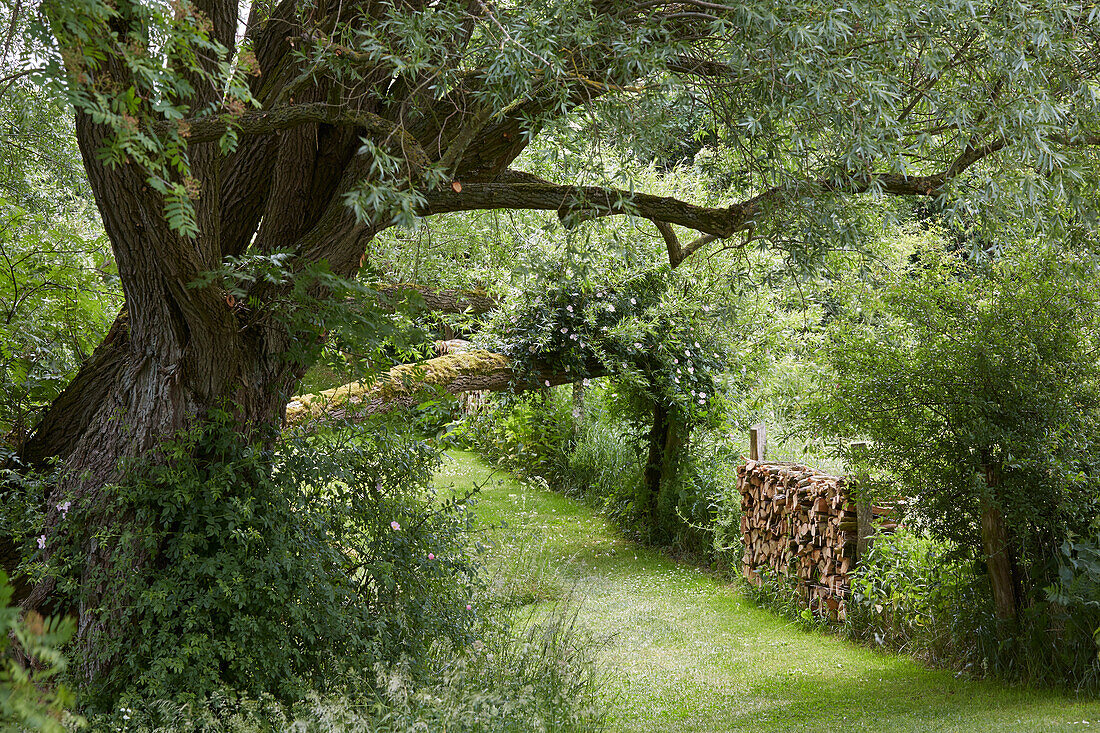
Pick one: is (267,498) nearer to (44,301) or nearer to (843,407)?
(44,301)

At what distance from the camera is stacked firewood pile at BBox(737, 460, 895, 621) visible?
7332 mm

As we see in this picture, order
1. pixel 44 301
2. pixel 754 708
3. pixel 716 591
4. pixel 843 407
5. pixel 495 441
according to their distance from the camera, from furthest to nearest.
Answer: pixel 495 441 < pixel 716 591 < pixel 843 407 < pixel 754 708 < pixel 44 301

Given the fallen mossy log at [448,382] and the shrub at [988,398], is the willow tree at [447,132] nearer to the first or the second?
the shrub at [988,398]

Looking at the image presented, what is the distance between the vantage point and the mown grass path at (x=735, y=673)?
16.2 ft

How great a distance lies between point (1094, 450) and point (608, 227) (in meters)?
4.55

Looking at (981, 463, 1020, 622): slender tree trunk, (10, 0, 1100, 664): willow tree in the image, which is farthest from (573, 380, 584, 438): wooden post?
(10, 0, 1100, 664): willow tree

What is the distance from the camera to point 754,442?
9656mm

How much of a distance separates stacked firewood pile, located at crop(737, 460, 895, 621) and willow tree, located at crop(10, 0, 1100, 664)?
349 centimetres

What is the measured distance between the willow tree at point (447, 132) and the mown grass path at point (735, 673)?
2108 millimetres

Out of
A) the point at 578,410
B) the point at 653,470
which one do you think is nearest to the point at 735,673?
the point at 653,470

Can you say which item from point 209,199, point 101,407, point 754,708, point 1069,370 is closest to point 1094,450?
point 1069,370

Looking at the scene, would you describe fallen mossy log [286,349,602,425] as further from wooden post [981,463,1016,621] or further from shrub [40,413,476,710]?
wooden post [981,463,1016,621]

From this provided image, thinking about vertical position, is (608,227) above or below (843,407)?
above

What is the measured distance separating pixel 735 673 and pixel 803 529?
6.54ft
